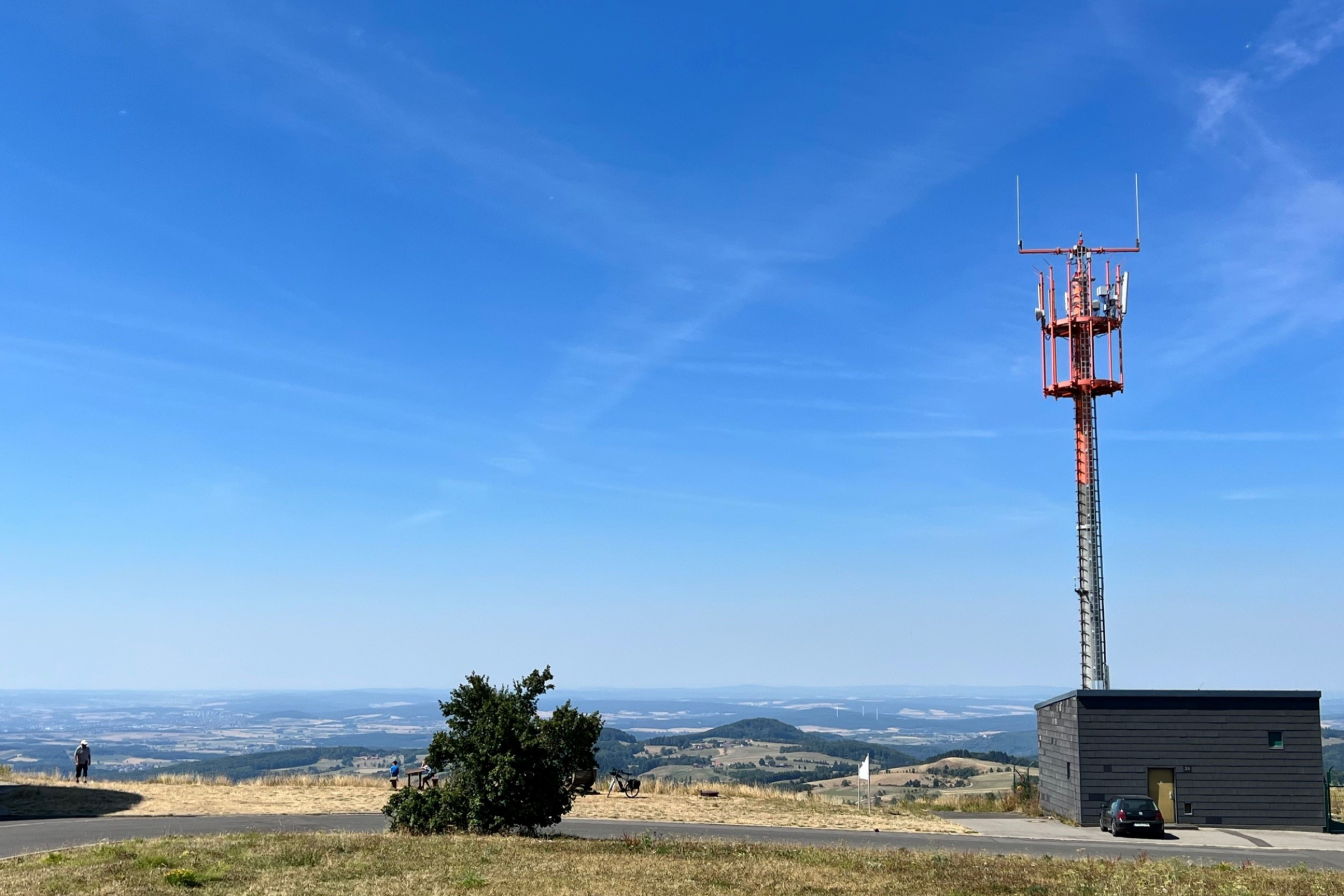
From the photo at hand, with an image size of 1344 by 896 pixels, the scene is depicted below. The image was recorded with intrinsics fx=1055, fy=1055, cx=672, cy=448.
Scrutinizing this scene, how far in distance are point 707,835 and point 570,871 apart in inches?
457

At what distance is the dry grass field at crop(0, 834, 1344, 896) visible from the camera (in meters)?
18.4

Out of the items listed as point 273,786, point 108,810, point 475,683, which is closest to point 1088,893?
point 475,683

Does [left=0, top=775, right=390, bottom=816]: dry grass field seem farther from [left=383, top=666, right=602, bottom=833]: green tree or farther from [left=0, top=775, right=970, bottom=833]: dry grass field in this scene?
[left=383, top=666, right=602, bottom=833]: green tree

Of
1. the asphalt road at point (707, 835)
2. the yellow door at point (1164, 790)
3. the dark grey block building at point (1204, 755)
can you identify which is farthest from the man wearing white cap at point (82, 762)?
the yellow door at point (1164, 790)

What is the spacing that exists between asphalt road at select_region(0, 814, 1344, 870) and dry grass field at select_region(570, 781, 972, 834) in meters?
1.48

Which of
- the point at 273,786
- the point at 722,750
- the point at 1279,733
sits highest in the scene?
the point at 1279,733

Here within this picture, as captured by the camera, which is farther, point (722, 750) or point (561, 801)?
point (722, 750)

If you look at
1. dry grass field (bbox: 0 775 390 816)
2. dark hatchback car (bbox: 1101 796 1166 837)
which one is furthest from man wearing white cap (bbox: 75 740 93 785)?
dark hatchback car (bbox: 1101 796 1166 837)

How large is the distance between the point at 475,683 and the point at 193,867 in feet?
29.8

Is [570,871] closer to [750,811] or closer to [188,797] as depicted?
[750,811]

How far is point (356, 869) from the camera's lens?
65.6ft

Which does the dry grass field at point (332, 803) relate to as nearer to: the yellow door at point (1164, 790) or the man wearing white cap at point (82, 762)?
the man wearing white cap at point (82, 762)

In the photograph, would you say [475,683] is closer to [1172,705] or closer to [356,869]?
[356,869]

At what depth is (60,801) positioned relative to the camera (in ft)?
117
